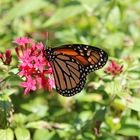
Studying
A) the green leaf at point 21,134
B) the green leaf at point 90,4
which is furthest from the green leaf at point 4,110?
the green leaf at point 90,4

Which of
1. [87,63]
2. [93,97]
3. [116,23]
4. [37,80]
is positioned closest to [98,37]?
[116,23]

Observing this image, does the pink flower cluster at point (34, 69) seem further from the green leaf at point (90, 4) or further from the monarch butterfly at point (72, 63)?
the green leaf at point (90, 4)

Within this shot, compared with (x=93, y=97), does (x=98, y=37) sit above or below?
above

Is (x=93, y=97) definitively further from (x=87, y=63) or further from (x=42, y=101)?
(x=87, y=63)

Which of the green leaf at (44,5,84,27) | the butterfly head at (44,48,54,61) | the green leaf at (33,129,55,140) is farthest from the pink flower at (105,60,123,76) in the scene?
the green leaf at (44,5,84,27)

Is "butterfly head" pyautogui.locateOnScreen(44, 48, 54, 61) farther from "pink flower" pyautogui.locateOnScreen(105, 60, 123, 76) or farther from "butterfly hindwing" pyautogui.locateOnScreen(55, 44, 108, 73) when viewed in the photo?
"pink flower" pyautogui.locateOnScreen(105, 60, 123, 76)

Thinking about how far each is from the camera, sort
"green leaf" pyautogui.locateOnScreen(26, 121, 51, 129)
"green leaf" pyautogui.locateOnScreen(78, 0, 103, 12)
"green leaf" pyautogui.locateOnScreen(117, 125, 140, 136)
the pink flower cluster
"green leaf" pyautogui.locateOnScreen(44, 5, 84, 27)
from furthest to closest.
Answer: "green leaf" pyautogui.locateOnScreen(78, 0, 103, 12)
"green leaf" pyautogui.locateOnScreen(44, 5, 84, 27)
"green leaf" pyautogui.locateOnScreen(117, 125, 140, 136)
"green leaf" pyautogui.locateOnScreen(26, 121, 51, 129)
the pink flower cluster
